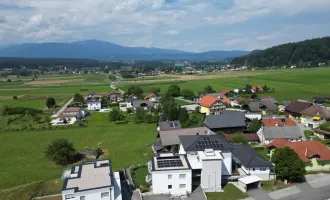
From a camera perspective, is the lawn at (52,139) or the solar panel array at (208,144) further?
the lawn at (52,139)

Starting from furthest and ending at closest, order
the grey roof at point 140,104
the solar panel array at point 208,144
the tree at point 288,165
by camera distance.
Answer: the grey roof at point 140,104 → the solar panel array at point 208,144 → the tree at point 288,165

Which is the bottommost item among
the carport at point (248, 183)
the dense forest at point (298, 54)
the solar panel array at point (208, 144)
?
the carport at point (248, 183)

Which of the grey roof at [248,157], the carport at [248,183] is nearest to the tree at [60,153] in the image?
the grey roof at [248,157]

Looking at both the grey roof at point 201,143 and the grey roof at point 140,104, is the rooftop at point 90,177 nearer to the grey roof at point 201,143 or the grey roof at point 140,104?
the grey roof at point 201,143

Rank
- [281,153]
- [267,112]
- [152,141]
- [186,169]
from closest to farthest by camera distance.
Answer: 1. [186,169]
2. [281,153]
3. [152,141]
4. [267,112]

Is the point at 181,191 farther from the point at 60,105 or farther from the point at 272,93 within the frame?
the point at 272,93

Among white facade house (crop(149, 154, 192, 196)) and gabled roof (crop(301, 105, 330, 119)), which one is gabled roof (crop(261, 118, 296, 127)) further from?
white facade house (crop(149, 154, 192, 196))

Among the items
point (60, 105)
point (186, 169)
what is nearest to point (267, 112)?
point (186, 169)
